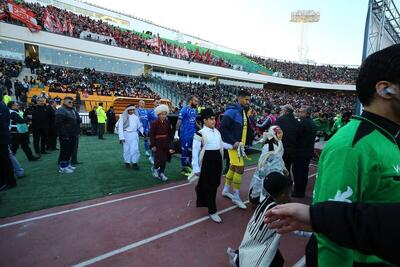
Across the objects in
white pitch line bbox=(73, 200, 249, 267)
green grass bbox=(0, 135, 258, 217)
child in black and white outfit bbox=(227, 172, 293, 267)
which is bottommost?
green grass bbox=(0, 135, 258, 217)

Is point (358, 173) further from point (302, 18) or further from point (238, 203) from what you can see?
point (302, 18)

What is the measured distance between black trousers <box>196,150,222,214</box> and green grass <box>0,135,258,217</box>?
2.21 m

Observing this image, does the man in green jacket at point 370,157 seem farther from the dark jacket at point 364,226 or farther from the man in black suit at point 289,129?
the man in black suit at point 289,129

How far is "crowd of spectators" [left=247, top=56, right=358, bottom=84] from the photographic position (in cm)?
5528

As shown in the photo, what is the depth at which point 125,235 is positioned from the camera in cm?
418

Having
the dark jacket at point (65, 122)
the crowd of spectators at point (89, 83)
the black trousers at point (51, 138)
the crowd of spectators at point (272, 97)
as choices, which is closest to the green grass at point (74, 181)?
the black trousers at point (51, 138)

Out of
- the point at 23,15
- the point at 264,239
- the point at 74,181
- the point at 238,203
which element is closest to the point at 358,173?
the point at 264,239

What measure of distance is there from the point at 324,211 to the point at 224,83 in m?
45.6

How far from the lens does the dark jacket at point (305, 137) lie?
6.32 metres

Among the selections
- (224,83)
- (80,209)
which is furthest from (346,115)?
(224,83)

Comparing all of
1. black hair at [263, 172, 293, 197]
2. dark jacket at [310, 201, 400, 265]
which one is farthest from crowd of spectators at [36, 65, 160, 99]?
dark jacket at [310, 201, 400, 265]

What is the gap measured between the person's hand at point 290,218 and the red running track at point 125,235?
2.64m

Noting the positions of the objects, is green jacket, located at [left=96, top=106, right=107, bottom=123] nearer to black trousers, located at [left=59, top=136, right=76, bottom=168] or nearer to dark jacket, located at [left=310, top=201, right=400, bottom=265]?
black trousers, located at [left=59, top=136, right=76, bottom=168]

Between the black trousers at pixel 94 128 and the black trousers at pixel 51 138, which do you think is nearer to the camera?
the black trousers at pixel 51 138
